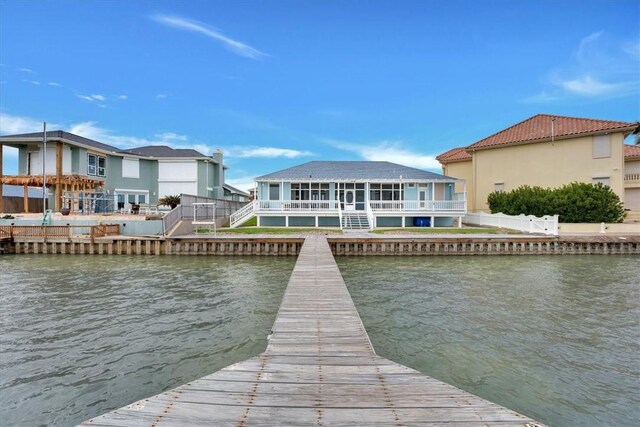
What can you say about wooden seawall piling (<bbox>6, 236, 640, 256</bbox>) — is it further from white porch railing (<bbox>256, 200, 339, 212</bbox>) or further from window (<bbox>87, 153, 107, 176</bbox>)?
window (<bbox>87, 153, 107, 176</bbox>)

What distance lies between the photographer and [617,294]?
10.6 meters

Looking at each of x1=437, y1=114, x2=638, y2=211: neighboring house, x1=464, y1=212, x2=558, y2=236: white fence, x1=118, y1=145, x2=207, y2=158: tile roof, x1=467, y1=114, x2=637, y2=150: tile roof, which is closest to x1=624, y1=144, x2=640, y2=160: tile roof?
x1=437, y1=114, x2=638, y2=211: neighboring house

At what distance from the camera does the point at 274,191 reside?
2805 cm

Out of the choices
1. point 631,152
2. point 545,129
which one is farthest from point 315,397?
point 631,152

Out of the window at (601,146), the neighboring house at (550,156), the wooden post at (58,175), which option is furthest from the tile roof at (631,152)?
the wooden post at (58,175)

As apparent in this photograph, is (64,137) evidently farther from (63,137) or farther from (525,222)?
A: (525,222)

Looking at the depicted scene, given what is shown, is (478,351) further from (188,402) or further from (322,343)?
(188,402)

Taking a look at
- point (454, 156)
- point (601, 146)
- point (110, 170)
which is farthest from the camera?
point (454, 156)

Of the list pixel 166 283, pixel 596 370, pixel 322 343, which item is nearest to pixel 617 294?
pixel 596 370

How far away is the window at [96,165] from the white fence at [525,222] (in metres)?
34.1

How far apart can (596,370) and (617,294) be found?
22.1 ft

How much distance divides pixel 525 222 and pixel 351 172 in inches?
529

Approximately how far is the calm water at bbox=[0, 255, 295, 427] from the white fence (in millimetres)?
16829

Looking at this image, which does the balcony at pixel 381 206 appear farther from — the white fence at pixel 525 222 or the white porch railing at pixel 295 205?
the white fence at pixel 525 222
